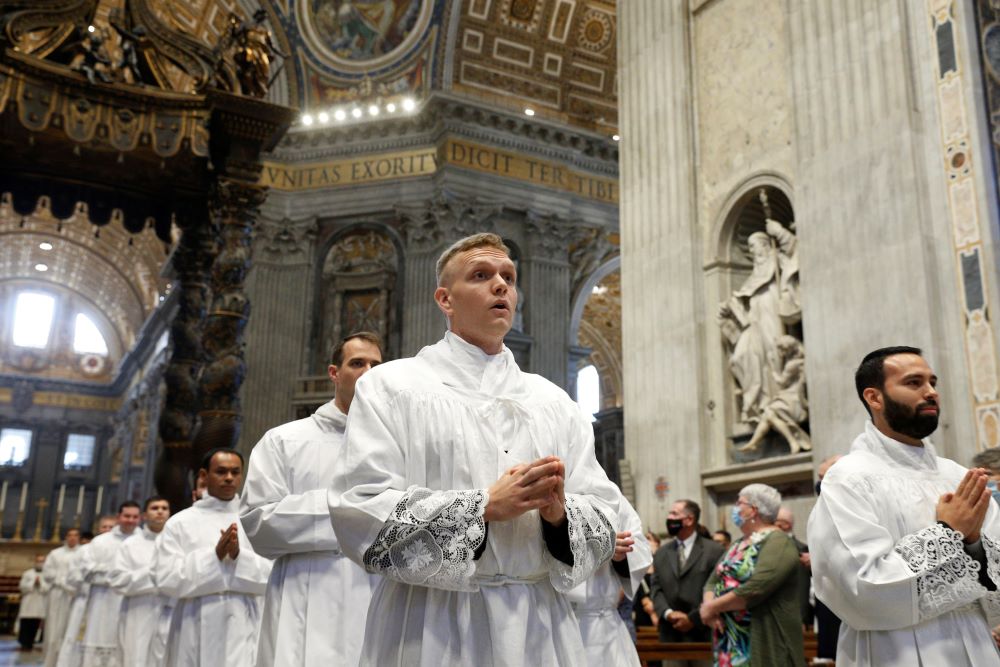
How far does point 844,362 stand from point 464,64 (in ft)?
41.3

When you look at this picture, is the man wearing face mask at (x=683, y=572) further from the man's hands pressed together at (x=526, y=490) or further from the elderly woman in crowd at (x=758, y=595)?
the man's hands pressed together at (x=526, y=490)

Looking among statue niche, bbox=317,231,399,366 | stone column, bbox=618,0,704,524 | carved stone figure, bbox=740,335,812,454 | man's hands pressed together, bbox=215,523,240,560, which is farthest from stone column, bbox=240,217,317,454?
man's hands pressed together, bbox=215,523,240,560

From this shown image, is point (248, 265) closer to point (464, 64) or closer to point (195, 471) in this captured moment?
point (195, 471)

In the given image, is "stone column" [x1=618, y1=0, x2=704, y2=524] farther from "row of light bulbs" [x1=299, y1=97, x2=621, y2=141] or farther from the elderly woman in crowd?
"row of light bulbs" [x1=299, y1=97, x2=621, y2=141]

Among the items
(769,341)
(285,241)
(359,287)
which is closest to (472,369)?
(769,341)

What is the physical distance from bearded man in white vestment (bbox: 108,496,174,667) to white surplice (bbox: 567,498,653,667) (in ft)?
11.2

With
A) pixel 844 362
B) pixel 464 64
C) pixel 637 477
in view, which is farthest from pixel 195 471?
pixel 464 64

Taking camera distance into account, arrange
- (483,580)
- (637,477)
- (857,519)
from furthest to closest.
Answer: (637,477) → (857,519) → (483,580)

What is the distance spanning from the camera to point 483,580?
1.95 meters

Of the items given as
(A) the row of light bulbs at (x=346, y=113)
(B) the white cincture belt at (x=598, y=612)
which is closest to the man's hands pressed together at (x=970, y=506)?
(B) the white cincture belt at (x=598, y=612)

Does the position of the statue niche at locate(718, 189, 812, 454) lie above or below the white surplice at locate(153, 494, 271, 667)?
above

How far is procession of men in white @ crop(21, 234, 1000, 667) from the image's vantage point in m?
1.91

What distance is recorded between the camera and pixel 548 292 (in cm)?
1750

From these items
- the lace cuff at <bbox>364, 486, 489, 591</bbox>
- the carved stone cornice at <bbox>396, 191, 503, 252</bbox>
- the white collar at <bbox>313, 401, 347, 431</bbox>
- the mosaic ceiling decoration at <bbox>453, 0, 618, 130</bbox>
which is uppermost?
the mosaic ceiling decoration at <bbox>453, 0, 618, 130</bbox>
